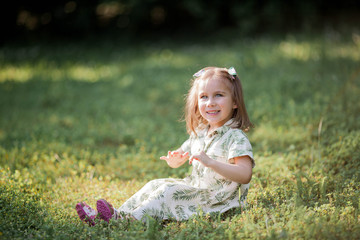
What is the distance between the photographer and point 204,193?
306 cm

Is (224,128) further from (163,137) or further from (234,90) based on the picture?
(163,137)

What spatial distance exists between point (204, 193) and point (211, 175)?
0.16 metres

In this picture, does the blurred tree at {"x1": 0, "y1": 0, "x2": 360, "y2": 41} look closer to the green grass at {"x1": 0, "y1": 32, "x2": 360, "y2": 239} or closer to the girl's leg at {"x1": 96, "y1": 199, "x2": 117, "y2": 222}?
the green grass at {"x1": 0, "y1": 32, "x2": 360, "y2": 239}

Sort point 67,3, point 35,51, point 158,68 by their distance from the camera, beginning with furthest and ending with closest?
point 67,3, point 35,51, point 158,68

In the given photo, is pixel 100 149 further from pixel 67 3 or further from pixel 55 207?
pixel 67 3

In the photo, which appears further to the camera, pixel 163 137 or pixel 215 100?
pixel 163 137

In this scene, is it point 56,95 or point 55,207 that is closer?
point 55,207

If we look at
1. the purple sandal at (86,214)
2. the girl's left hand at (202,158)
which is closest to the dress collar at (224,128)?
the girl's left hand at (202,158)

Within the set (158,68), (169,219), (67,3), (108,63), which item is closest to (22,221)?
(169,219)

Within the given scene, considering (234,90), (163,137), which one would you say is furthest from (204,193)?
(163,137)

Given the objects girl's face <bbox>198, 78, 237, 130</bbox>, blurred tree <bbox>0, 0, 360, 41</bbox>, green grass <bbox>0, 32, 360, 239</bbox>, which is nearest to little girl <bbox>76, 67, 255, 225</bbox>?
girl's face <bbox>198, 78, 237, 130</bbox>

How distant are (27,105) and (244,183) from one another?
206 inches

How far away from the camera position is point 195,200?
3.05 m

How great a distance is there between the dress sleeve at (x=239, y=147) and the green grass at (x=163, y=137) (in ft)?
1.58
